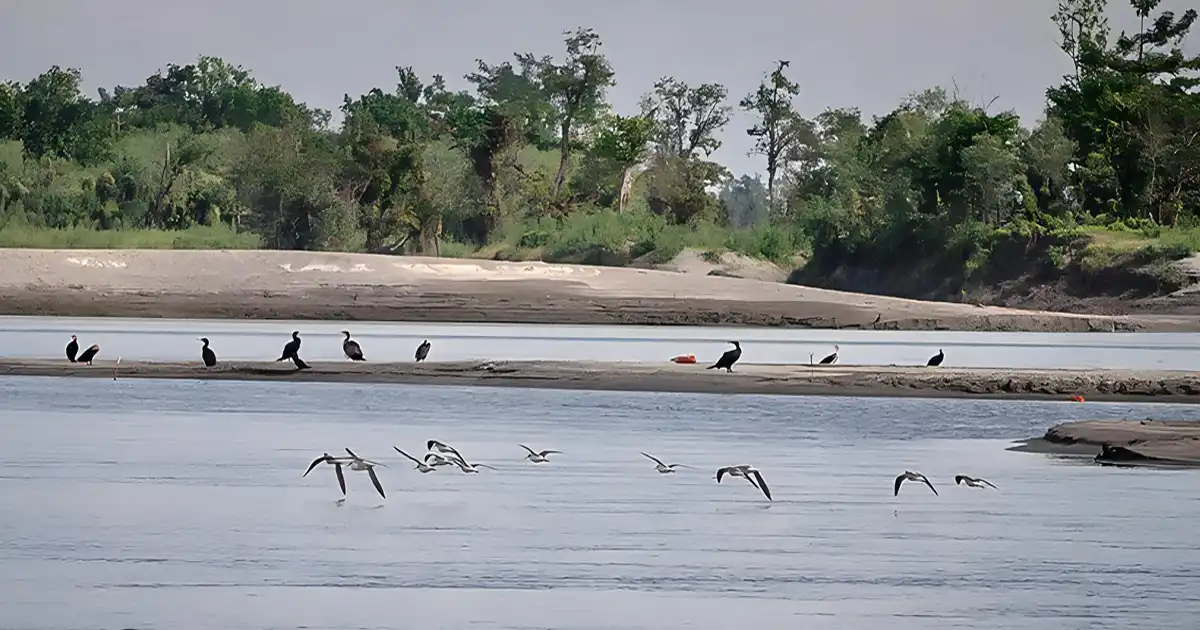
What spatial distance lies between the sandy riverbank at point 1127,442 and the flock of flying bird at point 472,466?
1.79m

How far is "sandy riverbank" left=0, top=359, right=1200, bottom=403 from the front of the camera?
819 inches

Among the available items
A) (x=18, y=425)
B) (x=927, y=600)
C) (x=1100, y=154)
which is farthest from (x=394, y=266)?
(x=927, y=600)

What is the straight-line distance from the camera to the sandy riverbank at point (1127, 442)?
1494cm

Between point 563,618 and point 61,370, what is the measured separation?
14.4 m

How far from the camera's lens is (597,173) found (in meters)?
60.2

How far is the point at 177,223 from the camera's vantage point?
52.2 metres

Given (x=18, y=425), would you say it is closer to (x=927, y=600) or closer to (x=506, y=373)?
(x=506, y=373)

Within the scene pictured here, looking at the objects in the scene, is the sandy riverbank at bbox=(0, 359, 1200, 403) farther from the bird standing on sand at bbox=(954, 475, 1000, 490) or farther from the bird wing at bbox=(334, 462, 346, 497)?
the bird wing at bbox=(334, 462, 346, 497)

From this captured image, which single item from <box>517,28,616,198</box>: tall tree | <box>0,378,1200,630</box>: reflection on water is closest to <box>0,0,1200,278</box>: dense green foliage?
<box>517,28,616,198</box>: tall tree

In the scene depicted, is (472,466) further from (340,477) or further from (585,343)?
(585,343)

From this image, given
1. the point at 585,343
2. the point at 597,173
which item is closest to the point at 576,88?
the point at 597,173

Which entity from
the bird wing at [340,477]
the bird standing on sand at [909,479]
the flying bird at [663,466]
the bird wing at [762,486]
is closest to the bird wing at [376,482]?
the bird wing at [340,477]

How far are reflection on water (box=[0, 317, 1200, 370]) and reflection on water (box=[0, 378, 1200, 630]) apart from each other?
19.9 ft

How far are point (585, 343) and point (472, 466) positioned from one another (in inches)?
541
